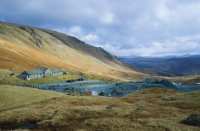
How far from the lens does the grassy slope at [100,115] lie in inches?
2019

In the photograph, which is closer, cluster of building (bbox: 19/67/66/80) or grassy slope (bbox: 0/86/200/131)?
grassy slope (bbox: 0/86/200/131)

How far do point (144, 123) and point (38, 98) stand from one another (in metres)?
34.9

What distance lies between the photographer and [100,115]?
5966 centimetres

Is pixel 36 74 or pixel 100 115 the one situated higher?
pixel 36 74

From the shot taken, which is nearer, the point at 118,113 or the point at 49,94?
the point at 118,113

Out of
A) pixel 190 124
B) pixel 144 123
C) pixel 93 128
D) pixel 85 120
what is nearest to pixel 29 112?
pixel 85 120

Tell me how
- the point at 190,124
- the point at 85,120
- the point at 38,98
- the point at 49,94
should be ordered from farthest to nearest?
the point at 49,94 → the point at 38,98 → the point at 85,120 → the point at 190,124

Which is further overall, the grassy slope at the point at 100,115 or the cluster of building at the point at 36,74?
the cluster of building at the point at 36,74

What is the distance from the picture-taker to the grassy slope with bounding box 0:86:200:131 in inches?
2019

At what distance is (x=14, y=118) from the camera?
61844 millimetres

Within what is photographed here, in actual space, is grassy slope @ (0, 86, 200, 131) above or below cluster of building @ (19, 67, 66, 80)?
below

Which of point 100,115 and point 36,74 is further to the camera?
point 36,74

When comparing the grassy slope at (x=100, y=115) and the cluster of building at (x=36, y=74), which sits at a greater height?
the cluster of building at (x=36, y=74)

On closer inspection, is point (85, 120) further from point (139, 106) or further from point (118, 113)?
point (139, 106)
